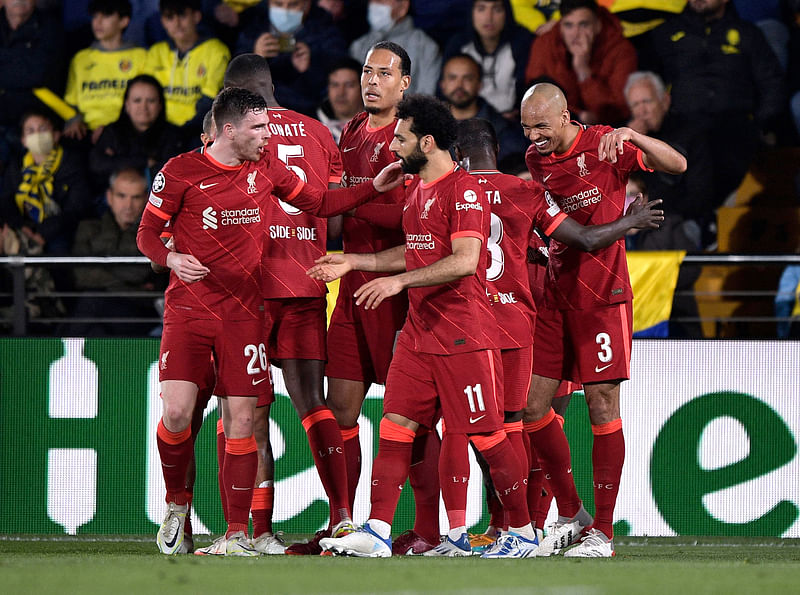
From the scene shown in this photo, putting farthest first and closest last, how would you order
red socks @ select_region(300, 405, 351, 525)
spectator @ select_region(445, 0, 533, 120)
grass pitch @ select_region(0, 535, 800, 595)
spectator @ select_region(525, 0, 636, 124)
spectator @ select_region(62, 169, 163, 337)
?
spectator @ select_region(445, 0, 533, 120) → spectator @ select_region(525, 0, 636, 124) → spectator @ select_region(62, 169, 163, 337) → red socks @ select_region(300, 405, 351, 525) → grass pitch @ select_region(0, 535, 800, 595)

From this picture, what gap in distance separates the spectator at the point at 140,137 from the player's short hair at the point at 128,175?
121 millimetres

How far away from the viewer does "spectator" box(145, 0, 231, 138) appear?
995 cm

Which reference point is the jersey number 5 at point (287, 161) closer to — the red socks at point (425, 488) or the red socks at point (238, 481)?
the red socks at point (238, 481)

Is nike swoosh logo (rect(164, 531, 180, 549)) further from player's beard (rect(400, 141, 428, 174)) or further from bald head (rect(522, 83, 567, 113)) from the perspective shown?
bald head (rect(522, 83, 567, 113))

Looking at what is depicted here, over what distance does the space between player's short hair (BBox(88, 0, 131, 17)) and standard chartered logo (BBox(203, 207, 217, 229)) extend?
598 centimetres

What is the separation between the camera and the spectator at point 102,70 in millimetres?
10148

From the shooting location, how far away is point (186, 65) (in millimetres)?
10078

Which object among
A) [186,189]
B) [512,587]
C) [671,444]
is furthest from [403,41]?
[512,587]

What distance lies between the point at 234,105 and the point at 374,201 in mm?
855

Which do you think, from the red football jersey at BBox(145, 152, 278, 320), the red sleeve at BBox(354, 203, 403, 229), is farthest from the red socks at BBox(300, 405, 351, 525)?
the red sleeve at BBox(354, 203, 403, 229)

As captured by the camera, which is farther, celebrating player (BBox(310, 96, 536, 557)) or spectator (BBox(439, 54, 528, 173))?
spectator (BBox(439, 54, 528, 173))

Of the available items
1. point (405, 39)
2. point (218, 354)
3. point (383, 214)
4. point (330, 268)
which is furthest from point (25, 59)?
point (330, 268)

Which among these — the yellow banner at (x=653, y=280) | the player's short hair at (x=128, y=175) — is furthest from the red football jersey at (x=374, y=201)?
the player's short hair at (x=128, y=175)

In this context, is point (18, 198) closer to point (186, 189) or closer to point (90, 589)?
point (186, 189)
